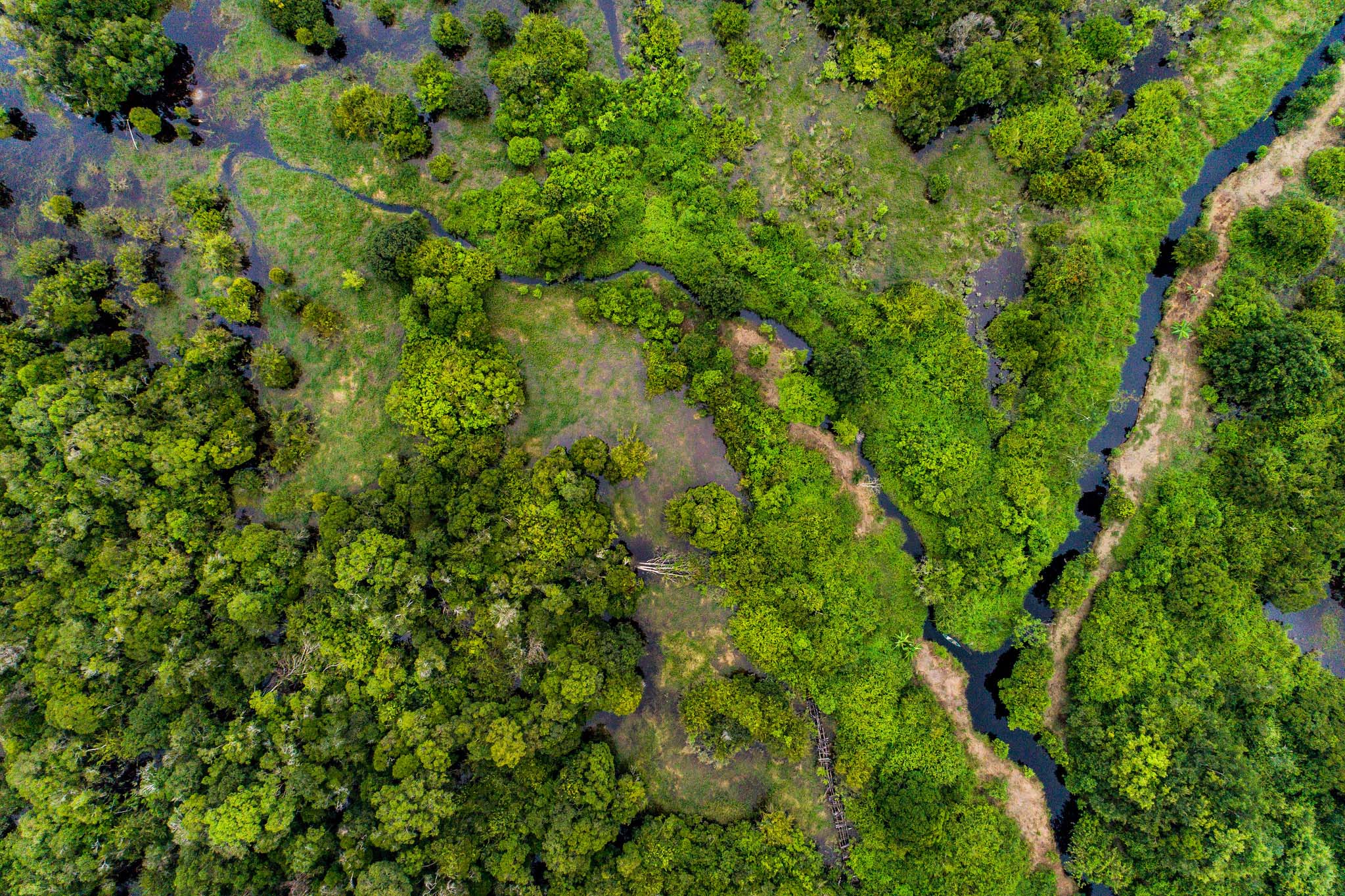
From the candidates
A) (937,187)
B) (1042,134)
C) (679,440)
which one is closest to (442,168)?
(679,440)

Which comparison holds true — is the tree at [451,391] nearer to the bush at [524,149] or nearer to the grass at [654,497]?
the grass at [654,497]

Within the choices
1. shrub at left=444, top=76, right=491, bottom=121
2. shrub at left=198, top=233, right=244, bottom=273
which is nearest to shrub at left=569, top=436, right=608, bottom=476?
shrub at left=444, top=76, right=491, bottom=121

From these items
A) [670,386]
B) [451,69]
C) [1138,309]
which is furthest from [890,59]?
[451,69]

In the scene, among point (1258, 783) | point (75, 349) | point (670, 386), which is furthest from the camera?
point (670, 386)

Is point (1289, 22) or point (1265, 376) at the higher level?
point (1289, 22)

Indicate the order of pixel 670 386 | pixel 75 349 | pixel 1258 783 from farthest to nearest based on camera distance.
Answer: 1. pixel 670 386
2. pixel 75 349
3. pixel 1258 783

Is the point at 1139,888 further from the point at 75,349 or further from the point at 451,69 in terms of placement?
the point at 75,349

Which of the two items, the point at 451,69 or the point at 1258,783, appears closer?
the point at 1258,783
